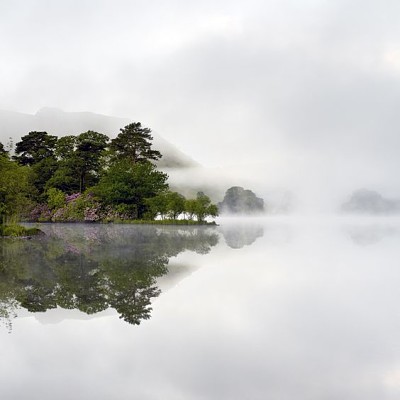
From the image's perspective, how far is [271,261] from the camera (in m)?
14.1

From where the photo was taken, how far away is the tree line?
155 feet

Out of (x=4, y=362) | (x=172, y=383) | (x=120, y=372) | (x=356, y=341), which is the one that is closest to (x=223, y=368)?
(x=172, y=383)

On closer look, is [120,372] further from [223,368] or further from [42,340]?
[42,340]

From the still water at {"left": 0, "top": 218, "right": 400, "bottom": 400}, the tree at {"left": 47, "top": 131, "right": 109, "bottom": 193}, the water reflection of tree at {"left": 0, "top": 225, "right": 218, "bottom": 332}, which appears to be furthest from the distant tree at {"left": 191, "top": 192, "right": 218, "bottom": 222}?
the still water at {"left": 0, "top": 218, "right": 400, "bottom": 400}

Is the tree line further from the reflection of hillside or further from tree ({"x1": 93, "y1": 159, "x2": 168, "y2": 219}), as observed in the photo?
the reflection of hillside

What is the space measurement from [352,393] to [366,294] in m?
5.26

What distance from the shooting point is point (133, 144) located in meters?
56.7

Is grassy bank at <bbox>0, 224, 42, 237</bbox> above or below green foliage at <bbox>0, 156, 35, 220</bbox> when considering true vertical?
below

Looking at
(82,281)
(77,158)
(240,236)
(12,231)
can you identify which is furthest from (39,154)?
(82,281)

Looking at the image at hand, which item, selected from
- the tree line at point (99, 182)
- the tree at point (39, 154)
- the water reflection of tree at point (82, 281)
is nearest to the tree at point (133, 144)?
the tree line at point (99, 182)

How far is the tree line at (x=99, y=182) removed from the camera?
155ft

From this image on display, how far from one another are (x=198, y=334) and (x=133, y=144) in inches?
2045

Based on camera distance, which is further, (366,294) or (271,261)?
(271,261)

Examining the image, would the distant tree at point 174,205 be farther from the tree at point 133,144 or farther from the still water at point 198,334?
the still water at point 198,334
